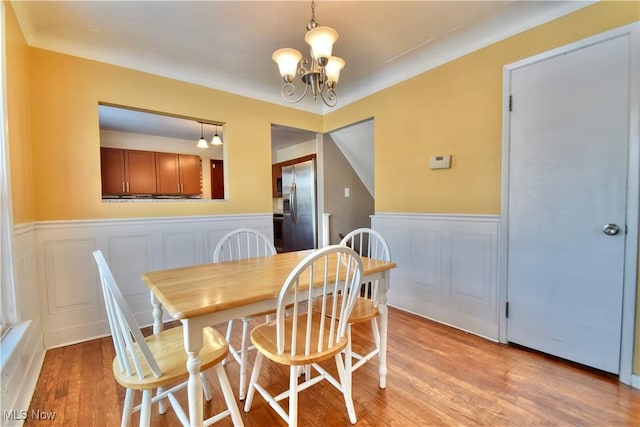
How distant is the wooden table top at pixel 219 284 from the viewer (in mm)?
1066

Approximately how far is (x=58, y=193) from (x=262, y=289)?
206 cm

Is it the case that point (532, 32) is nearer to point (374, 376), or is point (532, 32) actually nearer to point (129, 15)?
point (374, 376)

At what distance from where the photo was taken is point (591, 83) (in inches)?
68.2

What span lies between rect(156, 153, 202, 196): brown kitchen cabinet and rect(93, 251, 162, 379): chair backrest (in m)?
4.16

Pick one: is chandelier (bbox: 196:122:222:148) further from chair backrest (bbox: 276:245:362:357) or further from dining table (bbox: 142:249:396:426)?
chair backrest (bbox: 276:245:362:357)

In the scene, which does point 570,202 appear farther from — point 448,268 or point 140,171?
point 140,171

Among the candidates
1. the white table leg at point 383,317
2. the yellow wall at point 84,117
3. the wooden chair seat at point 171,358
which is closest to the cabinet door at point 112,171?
the yellow wall at point 84,117

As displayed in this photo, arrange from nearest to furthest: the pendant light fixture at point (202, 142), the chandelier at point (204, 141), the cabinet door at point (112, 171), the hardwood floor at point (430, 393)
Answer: the hardwood floor at point (430, 393)
the chandelier at point (204, 141)
the pendant light fixture at point (202, 142)
the cabinet door at point (112, 171)

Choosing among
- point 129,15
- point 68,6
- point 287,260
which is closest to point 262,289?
point 287,260

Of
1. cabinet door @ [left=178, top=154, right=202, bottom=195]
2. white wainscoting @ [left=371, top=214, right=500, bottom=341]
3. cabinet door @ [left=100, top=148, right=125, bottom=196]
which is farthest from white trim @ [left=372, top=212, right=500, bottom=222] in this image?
cabinet door @ [left=100, top=148, right=125, bottom=196]

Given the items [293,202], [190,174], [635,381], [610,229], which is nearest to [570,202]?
[610,229]

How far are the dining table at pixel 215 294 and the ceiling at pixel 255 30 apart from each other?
5.41ft

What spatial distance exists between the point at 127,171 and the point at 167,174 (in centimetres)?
57

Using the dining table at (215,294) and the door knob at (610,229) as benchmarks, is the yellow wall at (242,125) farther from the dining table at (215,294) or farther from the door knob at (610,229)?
the dining table at (215,294)
